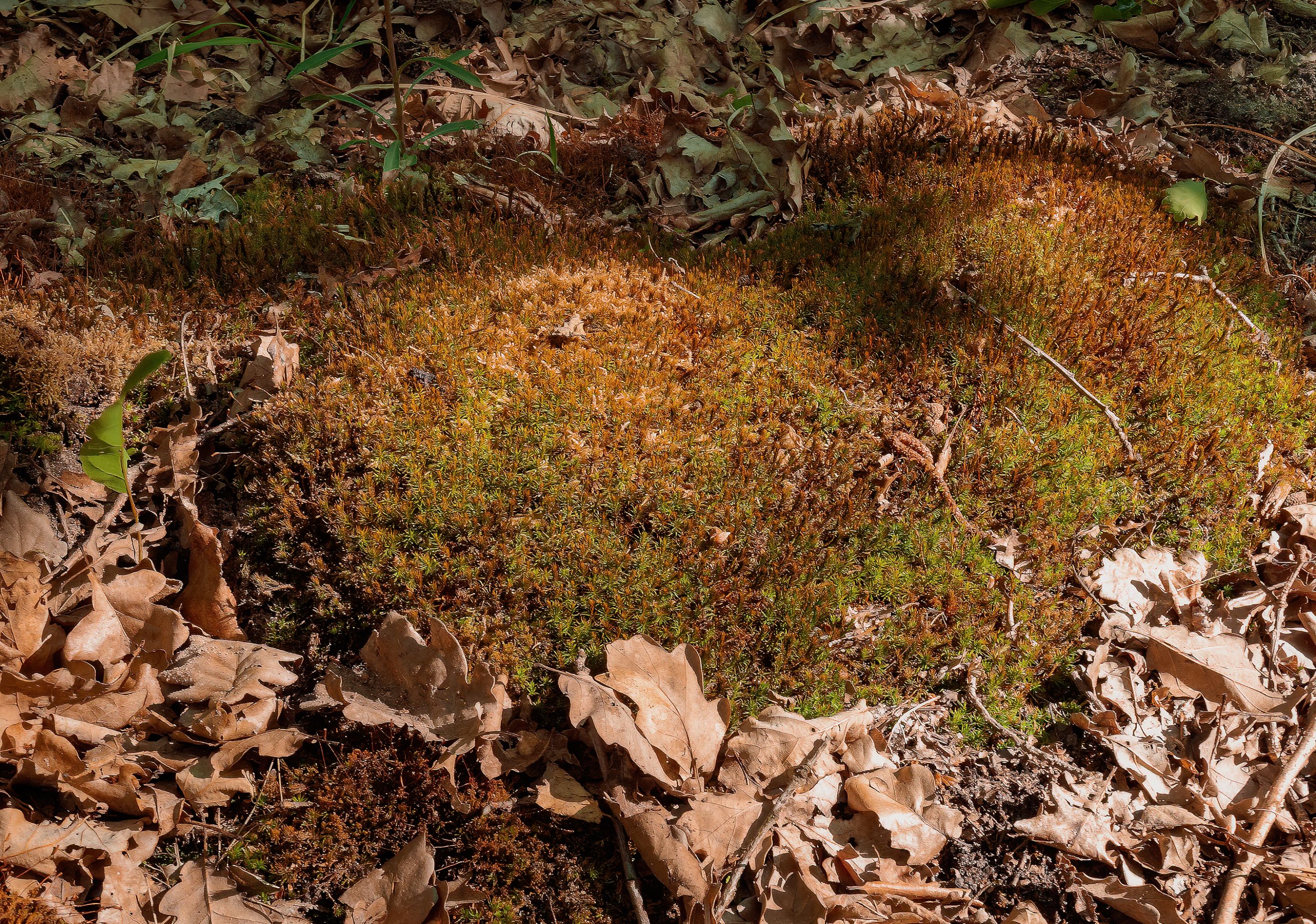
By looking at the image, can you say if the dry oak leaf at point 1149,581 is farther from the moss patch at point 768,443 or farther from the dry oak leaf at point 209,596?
the dry oak leaf at point 209,596

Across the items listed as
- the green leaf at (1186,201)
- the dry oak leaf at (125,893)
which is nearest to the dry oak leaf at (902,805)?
the dry oak leaf at (125,893)

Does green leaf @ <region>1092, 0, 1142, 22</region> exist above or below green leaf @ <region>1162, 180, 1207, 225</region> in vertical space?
above

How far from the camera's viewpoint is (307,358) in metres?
3.16

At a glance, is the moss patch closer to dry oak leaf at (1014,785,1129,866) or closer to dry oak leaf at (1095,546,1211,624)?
dry oak leaf at (1095,546,1211,624)

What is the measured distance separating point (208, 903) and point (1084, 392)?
3167 mm

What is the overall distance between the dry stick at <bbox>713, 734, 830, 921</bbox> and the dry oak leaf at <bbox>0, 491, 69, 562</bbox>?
2186 millimetres

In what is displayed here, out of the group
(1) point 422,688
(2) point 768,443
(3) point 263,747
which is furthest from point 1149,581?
(3) point 263,747

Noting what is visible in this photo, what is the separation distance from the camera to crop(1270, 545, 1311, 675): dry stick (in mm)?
2760

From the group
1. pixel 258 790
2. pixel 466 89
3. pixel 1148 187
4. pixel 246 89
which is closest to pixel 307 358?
pixel 258 790

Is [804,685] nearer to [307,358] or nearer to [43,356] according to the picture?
[307,358]

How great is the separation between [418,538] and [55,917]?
123 centimetres

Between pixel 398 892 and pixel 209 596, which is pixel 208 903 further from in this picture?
pixel 209 596

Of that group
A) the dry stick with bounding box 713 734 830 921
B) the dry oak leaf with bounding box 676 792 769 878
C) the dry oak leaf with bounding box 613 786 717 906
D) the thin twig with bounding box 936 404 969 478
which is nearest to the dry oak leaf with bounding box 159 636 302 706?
the dry oak leaf with bounding box 613 786 717 906

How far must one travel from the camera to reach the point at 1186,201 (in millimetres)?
4090
